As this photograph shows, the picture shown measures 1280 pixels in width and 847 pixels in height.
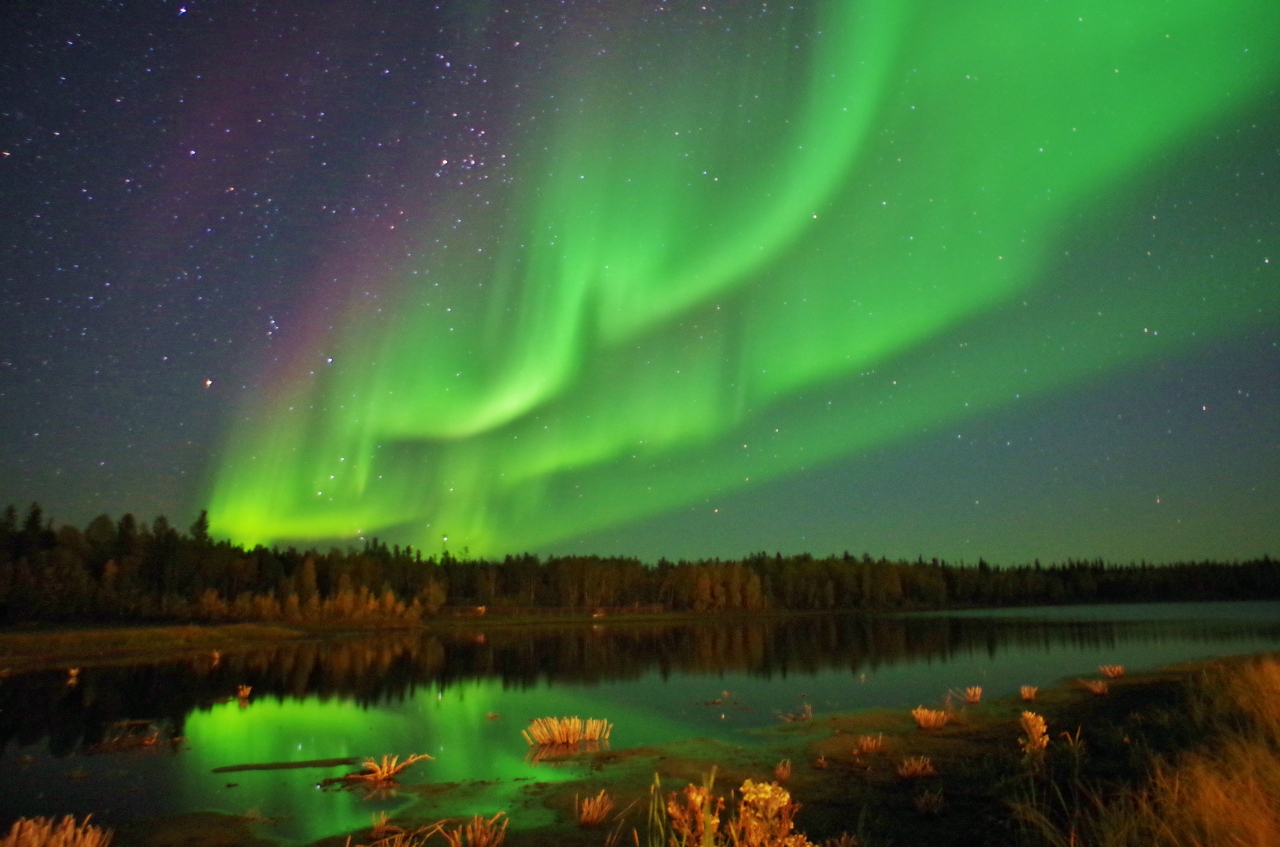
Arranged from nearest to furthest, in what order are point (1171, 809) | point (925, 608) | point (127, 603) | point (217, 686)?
point (1171, 809)
point (217, 686)
point (127, 603)
point (925, 608)

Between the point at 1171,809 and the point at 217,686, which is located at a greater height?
the point at 1171,809

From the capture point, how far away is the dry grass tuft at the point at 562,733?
83.1ft

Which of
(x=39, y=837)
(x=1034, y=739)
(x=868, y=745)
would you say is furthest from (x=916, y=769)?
(x=39, y=837)

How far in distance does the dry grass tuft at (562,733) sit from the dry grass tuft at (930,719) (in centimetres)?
1024

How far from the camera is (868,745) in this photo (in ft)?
71.6

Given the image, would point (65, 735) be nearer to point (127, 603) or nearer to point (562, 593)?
point (127, 603)

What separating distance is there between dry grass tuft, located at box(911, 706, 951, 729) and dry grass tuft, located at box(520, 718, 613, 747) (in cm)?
1024

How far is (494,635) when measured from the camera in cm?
9988

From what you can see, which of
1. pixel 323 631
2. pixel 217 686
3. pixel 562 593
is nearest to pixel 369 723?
pixel 217 686

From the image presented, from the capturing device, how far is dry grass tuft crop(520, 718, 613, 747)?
83.1ft

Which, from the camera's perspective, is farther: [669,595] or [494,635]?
[669,595]

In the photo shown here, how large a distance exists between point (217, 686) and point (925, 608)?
597 feet

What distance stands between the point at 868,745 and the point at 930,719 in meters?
5.16

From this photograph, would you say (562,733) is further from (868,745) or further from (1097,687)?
(1097,687)
